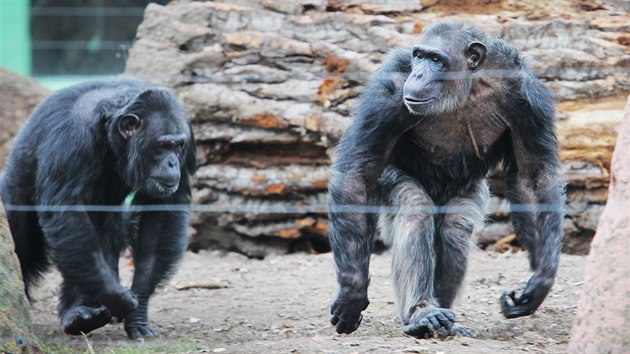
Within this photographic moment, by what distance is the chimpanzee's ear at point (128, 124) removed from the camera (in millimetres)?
6086

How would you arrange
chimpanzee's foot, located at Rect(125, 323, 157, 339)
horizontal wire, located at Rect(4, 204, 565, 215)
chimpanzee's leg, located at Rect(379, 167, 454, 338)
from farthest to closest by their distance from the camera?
chimpanzee's foot, located at Rect(125, 323, 157, 339), horizontal wire, located at Rect(4, 204, 565, 215), chimpanzee's leg, located at Rect(379, 167, 454, 338)

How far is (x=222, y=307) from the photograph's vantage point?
6914 mm

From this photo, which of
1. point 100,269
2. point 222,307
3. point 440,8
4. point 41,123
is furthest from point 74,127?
point 440,8

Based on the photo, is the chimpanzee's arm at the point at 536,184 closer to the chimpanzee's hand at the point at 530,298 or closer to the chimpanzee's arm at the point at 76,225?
the chimpanzee's hand at the point at 530,298

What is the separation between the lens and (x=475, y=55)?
18.4ft

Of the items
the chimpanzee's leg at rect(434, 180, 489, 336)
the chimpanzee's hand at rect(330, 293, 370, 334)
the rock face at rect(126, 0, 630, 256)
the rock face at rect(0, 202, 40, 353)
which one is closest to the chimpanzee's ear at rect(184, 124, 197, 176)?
the rock face at rect(126, 0, 630, 256)

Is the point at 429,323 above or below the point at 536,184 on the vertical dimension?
below

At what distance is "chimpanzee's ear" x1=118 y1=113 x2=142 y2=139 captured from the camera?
20.0 ft

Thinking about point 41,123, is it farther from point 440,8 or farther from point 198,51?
point 440,8

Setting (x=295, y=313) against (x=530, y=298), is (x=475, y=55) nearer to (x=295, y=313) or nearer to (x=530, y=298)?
(x=530, y=298)

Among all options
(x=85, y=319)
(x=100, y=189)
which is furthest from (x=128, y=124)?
(x=85, y=319)

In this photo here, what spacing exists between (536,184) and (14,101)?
5861mm

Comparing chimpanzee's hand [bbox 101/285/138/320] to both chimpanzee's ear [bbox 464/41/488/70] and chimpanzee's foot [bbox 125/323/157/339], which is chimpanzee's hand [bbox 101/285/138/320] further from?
chimpanzee's ear [bbox 464/41/488/70]

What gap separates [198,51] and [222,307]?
2215 mm
